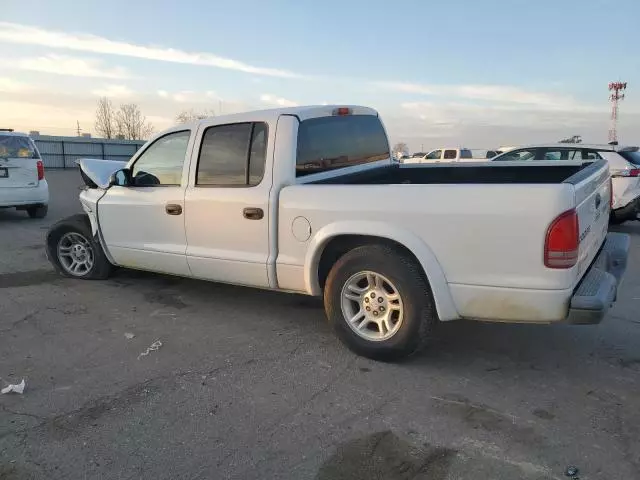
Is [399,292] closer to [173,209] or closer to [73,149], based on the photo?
[173,209]

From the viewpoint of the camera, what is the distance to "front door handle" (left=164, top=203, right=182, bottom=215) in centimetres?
479

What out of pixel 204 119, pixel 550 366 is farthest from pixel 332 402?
pixel 204 119

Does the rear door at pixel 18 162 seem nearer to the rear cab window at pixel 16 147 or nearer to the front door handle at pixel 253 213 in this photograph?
the rear cab window at pixel 16 147

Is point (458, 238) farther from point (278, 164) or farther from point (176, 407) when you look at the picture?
point (176, 407)

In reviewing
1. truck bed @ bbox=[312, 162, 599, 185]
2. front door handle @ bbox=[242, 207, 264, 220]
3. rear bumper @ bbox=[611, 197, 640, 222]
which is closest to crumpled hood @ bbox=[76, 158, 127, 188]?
front door handle @ bbox=[242, 207, 264, 220]

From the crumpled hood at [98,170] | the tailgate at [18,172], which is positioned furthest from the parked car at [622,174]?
the tailgate at [18,172]

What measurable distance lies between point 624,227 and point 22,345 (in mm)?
10790

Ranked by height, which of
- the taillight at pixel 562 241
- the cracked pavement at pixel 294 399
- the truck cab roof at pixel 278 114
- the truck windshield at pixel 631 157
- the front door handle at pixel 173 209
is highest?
the truck cab roof at pixel 278 114

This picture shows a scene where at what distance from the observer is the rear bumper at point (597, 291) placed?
3139 mm

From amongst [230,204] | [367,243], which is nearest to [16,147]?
[230,204]

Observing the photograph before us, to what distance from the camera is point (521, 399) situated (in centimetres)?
328

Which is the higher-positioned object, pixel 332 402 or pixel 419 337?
pixel 419 337

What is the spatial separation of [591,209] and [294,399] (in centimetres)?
239

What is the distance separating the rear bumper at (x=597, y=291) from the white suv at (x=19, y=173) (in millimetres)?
10782
